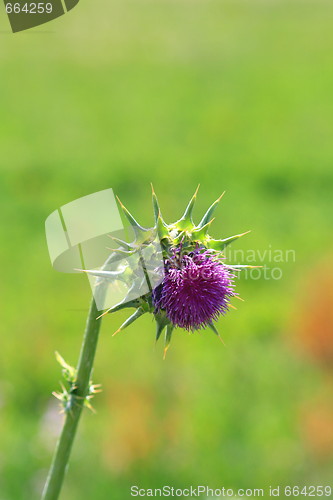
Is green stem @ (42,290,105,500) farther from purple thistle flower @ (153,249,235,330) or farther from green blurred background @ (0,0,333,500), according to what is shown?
green blurred background @ (0,0,333,500)

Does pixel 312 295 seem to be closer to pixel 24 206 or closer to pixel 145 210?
pixel 145 210

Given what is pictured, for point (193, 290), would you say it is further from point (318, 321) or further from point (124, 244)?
point (318, 321)

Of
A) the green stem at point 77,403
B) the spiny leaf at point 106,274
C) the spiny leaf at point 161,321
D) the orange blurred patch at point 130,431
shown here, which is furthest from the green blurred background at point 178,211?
the spiny leaf at point 106,274

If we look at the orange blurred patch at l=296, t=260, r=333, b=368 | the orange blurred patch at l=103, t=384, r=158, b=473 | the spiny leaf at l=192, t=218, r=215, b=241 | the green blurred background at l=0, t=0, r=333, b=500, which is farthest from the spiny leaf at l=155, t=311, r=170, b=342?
the orange blurred patch at l=296, t=260, r=333, b=368

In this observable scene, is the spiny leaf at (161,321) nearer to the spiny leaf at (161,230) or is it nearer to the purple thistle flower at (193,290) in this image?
the purple thistle flower at (193,290)

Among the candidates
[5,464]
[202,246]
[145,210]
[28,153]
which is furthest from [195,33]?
[202,246]

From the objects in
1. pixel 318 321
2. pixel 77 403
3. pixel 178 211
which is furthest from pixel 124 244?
pixel 178 211
